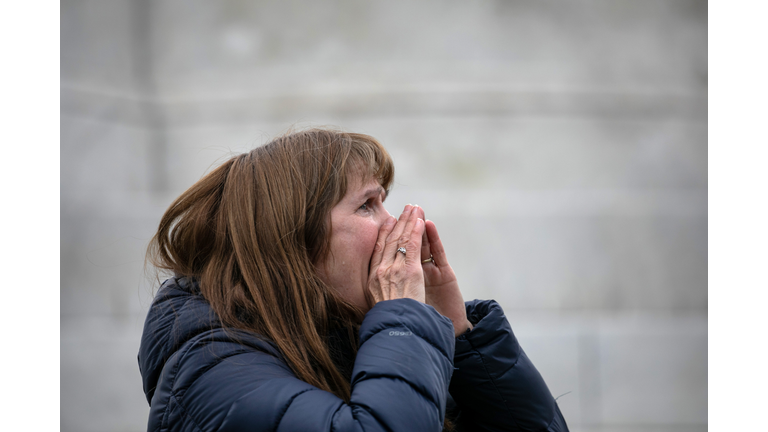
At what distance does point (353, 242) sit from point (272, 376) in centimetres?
54

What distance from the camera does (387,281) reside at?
4.89 feet

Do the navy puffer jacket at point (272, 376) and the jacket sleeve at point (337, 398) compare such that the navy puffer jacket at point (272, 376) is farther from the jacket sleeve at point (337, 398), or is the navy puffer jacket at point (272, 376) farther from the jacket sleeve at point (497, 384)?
the jacket sleeve at point (497, 384)

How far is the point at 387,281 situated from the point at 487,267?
2.14m

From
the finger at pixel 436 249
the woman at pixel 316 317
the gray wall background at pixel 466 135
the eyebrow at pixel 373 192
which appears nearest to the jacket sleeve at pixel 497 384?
the woman at pixel 316 317

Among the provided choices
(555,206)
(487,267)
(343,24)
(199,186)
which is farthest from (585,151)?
(199,186)

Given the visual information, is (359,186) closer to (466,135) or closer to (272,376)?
(272,376)

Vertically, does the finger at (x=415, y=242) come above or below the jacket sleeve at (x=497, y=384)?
above

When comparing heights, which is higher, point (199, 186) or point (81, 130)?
point (81, 130)

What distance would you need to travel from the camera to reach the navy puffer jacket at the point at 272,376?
103 cm

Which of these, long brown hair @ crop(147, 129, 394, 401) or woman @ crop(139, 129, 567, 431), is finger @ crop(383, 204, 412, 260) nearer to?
woman @ crop(139, 129, 567, 431)

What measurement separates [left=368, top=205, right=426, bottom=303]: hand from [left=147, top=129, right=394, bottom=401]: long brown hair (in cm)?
14

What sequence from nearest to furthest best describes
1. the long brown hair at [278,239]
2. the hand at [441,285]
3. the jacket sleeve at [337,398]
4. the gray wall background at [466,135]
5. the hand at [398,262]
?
the jacket sleeve at [337,398] → the long brown hair at [278,239] → the hand at [398,262] → the hand at [441,285] → the gray wall background at [466,135]

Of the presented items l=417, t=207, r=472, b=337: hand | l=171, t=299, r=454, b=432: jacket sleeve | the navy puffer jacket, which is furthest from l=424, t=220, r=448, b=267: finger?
l=171, t=299, r=454, b=432: jacket sleeve

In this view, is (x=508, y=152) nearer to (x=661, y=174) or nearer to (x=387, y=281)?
(x=661, y=174)
